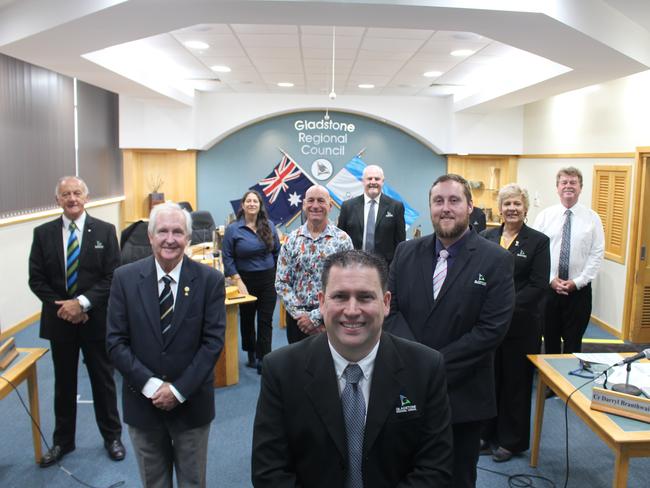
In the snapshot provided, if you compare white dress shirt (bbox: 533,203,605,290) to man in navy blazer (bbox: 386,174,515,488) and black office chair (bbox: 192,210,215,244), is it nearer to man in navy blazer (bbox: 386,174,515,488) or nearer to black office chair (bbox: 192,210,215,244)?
man in navy blazer (bbox: 386,174,515,488)

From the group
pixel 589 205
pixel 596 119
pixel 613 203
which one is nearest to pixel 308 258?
pixel 613 203

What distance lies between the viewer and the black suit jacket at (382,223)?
15.0ft

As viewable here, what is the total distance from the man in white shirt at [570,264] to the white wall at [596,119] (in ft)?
6.46

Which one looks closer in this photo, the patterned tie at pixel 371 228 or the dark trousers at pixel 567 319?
the dark trousers at pixel 567 319

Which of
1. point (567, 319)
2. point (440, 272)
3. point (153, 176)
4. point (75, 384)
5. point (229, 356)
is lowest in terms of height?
point (229, 356)

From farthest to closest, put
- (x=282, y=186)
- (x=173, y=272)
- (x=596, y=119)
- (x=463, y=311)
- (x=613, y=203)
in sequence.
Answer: (x=282, y=186)
(x=596, y=119)
(x=613, y=203)
(x=173, y=272)
(x=463, y=311)

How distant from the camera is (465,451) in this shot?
2.27m

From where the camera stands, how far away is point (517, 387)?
330 centimetres

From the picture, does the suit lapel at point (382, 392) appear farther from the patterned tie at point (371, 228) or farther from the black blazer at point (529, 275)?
the patterned tie at point (371, 228)

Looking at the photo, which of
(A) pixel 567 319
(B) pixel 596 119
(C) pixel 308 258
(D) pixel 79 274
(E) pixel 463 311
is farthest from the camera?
(B) pixel 596 119

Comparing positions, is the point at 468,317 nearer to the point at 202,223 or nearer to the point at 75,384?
the point at 75,384

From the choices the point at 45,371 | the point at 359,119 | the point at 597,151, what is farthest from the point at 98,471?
the point at 359,119

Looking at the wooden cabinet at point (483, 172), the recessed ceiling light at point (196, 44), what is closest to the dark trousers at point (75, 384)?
the recessed ceiling light at point (196, 44)

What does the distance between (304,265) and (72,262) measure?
1333mm
